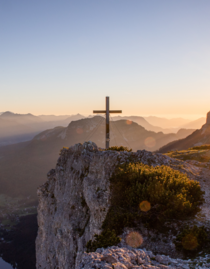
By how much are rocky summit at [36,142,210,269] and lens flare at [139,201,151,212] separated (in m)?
0.91

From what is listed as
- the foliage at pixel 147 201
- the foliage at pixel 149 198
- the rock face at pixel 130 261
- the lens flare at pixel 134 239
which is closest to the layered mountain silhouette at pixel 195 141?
the foliage at pixel 149 198

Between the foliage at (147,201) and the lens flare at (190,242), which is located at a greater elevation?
the foliage at (147,201)

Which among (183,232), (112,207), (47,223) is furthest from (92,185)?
(47,223)

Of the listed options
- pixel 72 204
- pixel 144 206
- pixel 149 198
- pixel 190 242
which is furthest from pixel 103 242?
pixel 72 204

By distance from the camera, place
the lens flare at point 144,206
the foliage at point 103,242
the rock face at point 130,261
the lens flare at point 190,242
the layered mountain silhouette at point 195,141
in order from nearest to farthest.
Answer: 1. the rock face at point 130,261
2. the foliage at point 103,242
3. the lens flare at point 190,242
4. the lens flare at point 144,206
5. the layered mountain silhouette at point 195,141

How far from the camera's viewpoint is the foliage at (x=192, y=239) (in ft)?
23.0

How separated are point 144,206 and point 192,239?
264 centimetres

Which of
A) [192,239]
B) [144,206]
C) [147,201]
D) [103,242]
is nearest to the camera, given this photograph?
[103,242]

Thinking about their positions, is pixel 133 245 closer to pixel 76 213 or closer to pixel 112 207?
pixel 112 207

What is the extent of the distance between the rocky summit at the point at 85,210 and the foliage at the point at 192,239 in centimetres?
38

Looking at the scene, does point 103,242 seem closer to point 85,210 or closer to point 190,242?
point 190,242

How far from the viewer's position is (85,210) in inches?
588

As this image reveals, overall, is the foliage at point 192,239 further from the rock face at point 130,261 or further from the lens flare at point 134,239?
the lens flare at point 134,239

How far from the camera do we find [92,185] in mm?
14242
